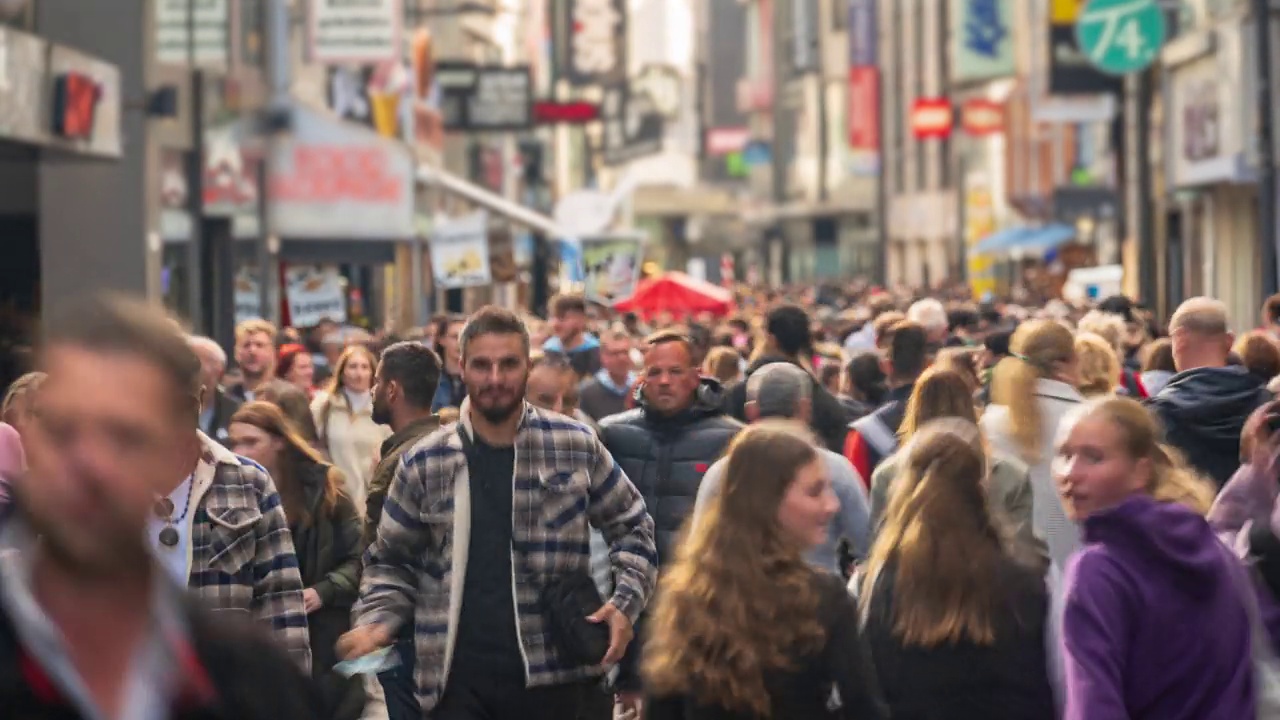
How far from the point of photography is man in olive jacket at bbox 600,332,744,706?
366 inches

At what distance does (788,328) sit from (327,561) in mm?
4352

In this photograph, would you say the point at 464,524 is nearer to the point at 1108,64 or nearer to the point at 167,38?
the point at 167,38

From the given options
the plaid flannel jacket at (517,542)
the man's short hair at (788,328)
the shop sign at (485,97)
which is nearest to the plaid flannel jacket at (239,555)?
the plaid flannel jacket at (517,542)

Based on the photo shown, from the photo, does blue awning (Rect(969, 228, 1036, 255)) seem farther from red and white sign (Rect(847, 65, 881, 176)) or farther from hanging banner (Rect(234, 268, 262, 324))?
red and white sign (Rect(847, 65, 881, 176))

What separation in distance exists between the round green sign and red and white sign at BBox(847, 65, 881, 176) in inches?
3447

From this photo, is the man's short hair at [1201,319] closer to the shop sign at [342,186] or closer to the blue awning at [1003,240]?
the shop sign at [342,186]

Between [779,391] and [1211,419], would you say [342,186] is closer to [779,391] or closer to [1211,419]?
[1211,419]

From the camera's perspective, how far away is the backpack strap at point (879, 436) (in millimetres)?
10445

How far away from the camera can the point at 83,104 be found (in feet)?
75.4

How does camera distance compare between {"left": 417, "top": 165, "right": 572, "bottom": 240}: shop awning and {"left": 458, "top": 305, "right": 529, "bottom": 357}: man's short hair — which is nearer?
{"left": 458, "top": 305, "right": 529, "bottom": 357}: man's short hair

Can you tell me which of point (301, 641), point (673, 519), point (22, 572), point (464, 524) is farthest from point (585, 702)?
point (22, 572)

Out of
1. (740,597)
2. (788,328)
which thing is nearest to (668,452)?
(788,328)

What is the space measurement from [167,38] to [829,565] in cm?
2185

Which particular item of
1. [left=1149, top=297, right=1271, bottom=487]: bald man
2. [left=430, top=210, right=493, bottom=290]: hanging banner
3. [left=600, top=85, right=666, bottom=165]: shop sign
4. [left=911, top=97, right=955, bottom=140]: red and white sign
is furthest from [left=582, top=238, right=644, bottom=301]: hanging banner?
[left=911, top=97, right=955, bottom=140]: red and white sign
